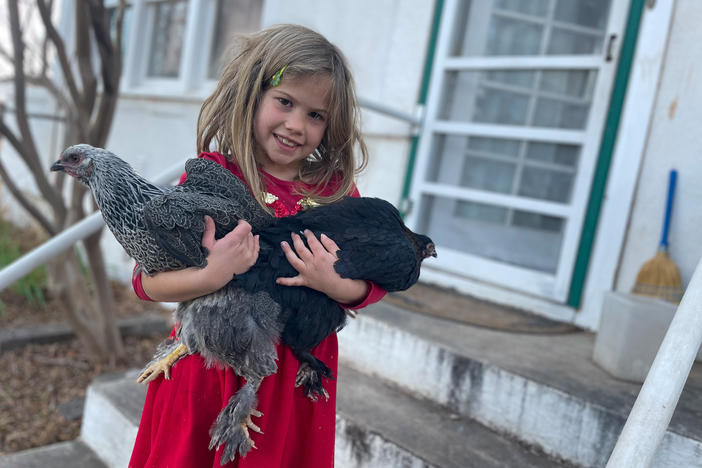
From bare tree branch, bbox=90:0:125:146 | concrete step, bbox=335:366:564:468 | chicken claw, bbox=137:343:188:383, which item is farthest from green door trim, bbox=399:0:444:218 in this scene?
chicken claw, bbox=137:343:188:383

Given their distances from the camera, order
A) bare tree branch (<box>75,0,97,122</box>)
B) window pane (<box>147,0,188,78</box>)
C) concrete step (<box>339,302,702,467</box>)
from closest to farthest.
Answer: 1. concrete step (<box>339,302,702,467</box>)
2. bare tree branch (<box>75,0,97,122</box>)
3. window pane (<box>147,0,188,78</box>)

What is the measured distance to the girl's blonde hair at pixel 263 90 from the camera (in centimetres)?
127

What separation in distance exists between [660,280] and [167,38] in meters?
5.16

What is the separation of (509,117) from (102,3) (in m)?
2.43

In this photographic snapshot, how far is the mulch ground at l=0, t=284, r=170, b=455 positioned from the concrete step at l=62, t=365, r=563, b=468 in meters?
0.42

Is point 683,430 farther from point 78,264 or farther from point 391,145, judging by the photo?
point 78,264

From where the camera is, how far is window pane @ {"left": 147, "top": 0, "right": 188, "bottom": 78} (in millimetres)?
5355

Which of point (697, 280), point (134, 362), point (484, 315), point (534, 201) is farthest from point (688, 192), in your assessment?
point (134, 362)

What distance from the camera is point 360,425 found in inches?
73.6

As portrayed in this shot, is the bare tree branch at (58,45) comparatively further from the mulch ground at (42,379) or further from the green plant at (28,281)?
the green plant at (28,281)

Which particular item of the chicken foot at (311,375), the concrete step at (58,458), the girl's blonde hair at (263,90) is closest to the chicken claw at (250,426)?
the chicken foot at (311,375)

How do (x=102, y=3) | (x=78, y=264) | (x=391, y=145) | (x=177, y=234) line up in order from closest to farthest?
(x=177, y=234)
(x=102, y=3)
(x=78, y=264)
(x=391, y=145)

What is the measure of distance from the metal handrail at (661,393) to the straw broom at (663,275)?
1.19 m

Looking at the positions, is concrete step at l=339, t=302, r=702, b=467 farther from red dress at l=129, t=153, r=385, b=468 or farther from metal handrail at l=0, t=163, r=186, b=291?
metal handrail at l=0, t=163, r=186, b=291
